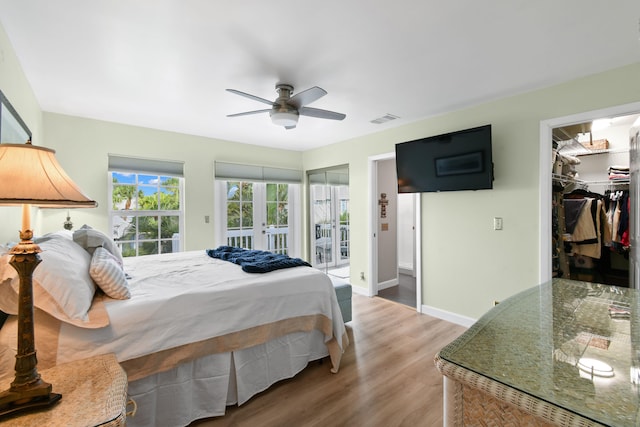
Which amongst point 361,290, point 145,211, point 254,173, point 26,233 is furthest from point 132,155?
point 361,290

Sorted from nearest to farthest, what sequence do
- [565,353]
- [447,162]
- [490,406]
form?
[490,406] < [565,353] < [447,162]

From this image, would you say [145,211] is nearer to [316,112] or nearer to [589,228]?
[316,112]

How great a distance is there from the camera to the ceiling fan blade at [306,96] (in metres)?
2.23

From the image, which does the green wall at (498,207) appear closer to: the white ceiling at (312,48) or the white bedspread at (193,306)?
the white ceiling at (312,48)

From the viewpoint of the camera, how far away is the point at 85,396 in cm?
115

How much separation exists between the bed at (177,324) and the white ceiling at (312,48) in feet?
4.41

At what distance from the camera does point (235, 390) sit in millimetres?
2057

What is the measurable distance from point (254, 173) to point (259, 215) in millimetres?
720

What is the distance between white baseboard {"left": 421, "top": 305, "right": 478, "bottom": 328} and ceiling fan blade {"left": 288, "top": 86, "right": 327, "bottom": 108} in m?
2.87

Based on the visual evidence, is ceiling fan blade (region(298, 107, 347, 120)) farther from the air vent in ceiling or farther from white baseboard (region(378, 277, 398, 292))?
white baseboard (region(378, 277, 398, 292))

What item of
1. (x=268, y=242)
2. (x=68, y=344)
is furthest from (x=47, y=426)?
(x=268, y=242)

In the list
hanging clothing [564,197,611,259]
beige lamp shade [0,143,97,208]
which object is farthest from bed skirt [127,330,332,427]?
hanging clothing [564,197,611,259]

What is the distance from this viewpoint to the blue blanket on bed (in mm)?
2486

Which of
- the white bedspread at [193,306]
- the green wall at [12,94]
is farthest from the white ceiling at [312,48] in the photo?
the white bedspread at [193,306]
